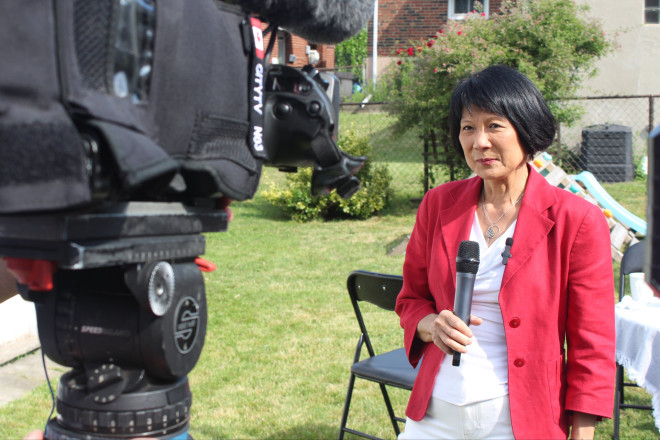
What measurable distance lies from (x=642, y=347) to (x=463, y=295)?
6.40 ft

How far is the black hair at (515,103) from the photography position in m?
2.11

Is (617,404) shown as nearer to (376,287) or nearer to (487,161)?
(376,287)

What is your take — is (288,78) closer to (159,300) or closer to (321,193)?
(321,193)

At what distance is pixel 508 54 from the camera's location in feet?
32.4

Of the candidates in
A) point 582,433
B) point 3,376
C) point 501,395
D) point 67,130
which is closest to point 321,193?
point 67,130

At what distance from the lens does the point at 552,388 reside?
1991mm

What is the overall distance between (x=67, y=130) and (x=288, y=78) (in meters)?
0.59

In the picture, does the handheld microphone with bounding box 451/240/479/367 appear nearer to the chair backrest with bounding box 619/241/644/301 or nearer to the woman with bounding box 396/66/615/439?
the woman with bounding box 396/66/615/439

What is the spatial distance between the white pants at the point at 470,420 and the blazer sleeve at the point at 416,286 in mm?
213

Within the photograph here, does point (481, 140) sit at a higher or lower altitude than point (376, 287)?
higher

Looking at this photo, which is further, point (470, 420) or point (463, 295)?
point (470, 420)

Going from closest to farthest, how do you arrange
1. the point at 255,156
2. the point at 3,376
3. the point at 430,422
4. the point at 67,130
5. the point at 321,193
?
the point at 67,130 < the point at 255,156 < the point at 321,193 < the point at 430,422 < the point at 3,376

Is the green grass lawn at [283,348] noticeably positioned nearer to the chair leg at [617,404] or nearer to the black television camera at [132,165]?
the chair leg at [617,404]

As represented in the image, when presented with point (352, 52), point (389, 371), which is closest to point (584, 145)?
point (389, 371)
